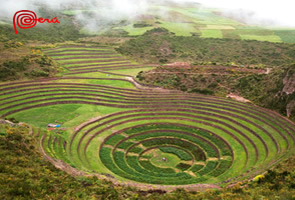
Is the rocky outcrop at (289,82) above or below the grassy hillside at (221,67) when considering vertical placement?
below

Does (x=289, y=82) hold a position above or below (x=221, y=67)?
below

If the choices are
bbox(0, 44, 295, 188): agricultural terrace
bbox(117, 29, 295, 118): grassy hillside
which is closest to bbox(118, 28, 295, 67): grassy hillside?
bbox(117, 29, 295, 118): grassy hillside

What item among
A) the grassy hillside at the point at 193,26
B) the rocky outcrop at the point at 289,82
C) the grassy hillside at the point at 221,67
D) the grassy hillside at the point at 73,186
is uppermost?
the grassy hillside at the point at 193,26

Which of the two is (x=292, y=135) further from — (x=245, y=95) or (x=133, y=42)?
(x=133, y=42)

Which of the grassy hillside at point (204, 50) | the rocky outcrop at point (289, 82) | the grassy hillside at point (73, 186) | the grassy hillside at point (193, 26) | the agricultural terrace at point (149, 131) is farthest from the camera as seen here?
the grassy hillside at point (193, 26)

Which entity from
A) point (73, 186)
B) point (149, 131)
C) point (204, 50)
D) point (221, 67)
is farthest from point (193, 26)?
point (73, 186)

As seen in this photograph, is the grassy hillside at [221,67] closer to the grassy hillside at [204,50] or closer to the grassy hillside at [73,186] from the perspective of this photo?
the grassy hillside at [204,50]

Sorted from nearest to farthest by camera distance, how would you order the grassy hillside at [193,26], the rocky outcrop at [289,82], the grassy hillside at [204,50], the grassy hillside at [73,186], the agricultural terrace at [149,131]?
the grassy hillside at [73,186] < the agricultural terrace at [149,131] < the rocky outcrop at [289,82] < the grassy hillside at [204,50] < the grassy hillside at [193,26]

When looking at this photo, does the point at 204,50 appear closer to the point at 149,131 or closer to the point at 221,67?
the point at 221,67

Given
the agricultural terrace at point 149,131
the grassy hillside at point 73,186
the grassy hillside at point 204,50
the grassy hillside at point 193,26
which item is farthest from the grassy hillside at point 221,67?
the grassy hillside at point 73,186
